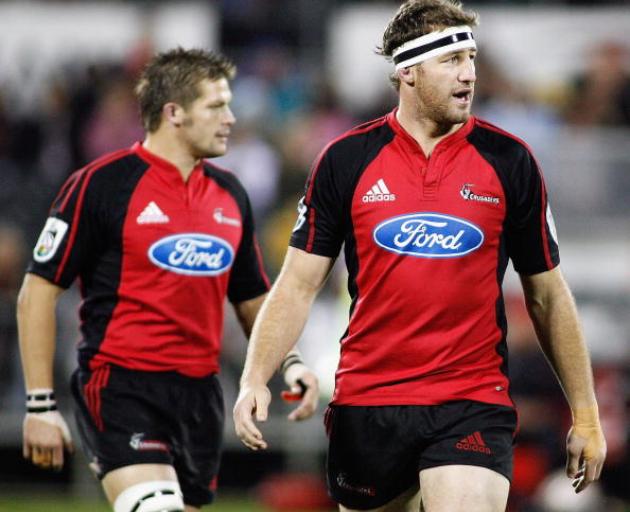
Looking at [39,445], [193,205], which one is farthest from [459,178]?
[39,445]

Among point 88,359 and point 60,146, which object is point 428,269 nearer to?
point 88,359

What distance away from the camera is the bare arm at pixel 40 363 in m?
6.35

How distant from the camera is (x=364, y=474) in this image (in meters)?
5.62

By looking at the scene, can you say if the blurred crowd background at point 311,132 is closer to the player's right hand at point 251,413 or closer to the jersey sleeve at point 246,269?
the jersey sleeve at point 246,269

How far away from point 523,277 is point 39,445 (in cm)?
235

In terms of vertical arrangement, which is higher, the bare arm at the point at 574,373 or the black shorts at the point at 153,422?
the bare arm at the point at 574,373

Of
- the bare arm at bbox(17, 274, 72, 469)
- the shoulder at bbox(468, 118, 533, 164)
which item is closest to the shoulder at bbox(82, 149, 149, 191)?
the bare arm at bbox(17, 274, 72, 469)

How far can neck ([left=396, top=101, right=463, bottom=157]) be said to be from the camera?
5.62 m

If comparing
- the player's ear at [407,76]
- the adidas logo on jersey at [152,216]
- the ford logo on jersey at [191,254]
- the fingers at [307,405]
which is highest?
the player's ear at [407,76]

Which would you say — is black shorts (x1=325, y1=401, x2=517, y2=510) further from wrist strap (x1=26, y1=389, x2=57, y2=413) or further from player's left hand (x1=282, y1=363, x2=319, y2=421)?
wrist strap (x1=26, y1=389, x2=57, y2=413)

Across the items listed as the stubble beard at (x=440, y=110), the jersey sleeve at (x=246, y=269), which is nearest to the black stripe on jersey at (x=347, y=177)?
Answer: the stubble beard at (x=440, y=110)

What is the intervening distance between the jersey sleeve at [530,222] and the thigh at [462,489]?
87 centimetres

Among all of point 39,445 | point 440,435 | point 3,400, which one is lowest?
point 3,400

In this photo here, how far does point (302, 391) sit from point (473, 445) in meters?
1.17
